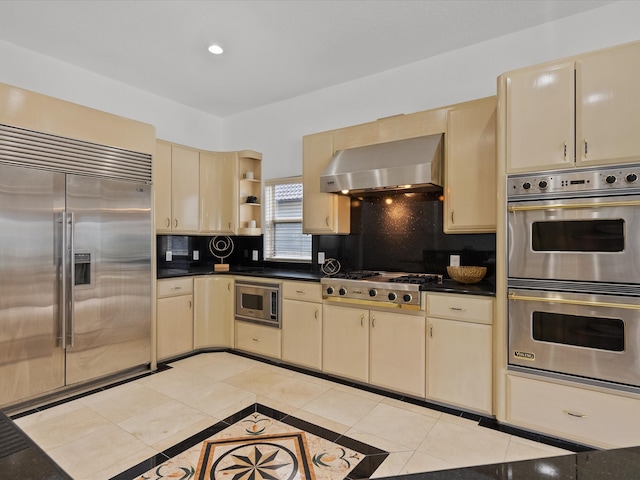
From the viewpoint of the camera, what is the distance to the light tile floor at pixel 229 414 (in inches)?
87.7

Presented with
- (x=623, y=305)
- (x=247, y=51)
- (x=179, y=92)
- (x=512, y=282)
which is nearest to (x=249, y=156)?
(x=179, y=92)

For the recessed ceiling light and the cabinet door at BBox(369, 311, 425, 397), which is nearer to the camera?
the cabinet door at BBox(369, 311, 425, 397)

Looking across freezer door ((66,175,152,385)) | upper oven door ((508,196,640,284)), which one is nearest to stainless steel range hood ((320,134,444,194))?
upper oven door ((508,196,640,284))

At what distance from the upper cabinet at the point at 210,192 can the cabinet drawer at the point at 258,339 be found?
4.00 feet

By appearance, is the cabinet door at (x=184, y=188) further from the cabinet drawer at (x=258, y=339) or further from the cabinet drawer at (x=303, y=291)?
the cabinet drawer at (x=303, y=291)

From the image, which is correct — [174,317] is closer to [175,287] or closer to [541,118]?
[175,287]

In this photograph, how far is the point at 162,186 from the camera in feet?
13.5

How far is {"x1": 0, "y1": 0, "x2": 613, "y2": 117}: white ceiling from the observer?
277 centimetres

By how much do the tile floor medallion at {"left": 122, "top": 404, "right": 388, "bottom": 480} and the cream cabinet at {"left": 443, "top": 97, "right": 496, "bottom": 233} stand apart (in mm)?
1886

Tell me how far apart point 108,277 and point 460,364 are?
10.2 ft

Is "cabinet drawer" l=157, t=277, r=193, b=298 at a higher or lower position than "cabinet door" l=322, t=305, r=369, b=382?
higher

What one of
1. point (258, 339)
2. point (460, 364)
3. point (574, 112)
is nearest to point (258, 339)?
point (258, 339)

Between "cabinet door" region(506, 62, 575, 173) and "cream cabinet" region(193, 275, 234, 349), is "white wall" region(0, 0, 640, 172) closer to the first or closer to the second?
"cabinet door" region(506, 62, 575, 173)

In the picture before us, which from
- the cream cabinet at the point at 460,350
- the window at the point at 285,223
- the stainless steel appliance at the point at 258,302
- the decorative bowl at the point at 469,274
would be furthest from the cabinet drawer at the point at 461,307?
the window at the point at 285,223
